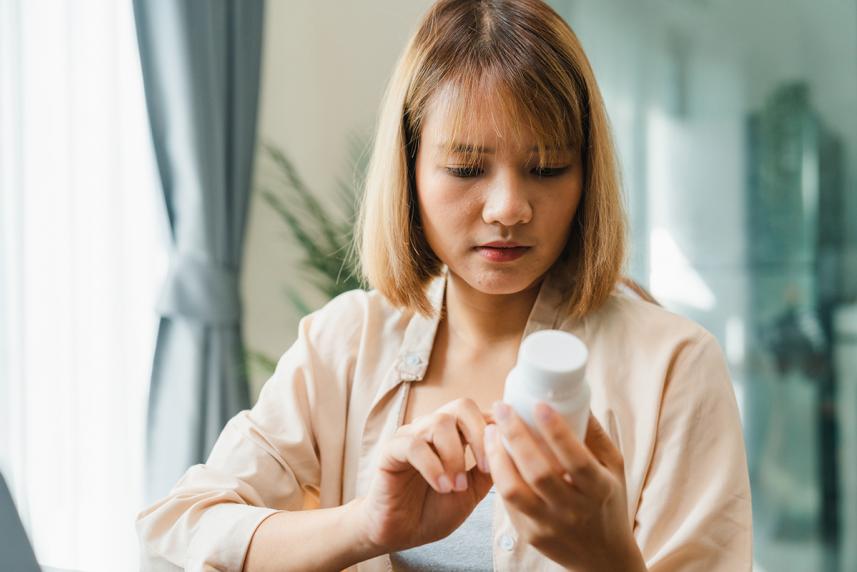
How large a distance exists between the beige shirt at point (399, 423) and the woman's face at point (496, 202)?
134mm

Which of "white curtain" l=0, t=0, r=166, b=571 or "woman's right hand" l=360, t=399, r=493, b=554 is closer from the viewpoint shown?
"woman's right hand" l=360, t=399, r=493, b=554

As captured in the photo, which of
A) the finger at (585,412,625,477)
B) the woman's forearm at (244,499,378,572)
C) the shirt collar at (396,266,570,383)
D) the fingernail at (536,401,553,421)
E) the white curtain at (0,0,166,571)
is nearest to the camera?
the fingernail at (536,401,553,421)

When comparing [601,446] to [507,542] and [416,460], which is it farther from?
[507,542]

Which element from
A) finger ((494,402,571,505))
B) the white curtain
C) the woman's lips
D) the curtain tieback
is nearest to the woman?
the woman's lips

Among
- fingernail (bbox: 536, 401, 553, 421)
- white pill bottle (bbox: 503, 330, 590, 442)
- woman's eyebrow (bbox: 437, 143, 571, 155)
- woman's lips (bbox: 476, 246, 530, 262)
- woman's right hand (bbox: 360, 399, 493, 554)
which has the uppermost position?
woman's eyebrow (bbox: 437, 143, 571, 155)

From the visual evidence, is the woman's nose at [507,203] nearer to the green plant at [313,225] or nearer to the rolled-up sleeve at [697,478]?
the rolled-up sleeve at [697,478]

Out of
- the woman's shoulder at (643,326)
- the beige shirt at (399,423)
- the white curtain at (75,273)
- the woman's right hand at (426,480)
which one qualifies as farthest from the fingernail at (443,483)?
the white curtain at (75,273)

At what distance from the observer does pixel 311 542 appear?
93 cm

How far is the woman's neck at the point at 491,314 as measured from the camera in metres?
1.17

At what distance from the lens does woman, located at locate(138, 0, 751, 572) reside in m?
0.89

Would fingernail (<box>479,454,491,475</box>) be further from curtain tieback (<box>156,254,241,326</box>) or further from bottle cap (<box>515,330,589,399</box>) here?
curtain tieback (<box>156,254,241,326</box>)

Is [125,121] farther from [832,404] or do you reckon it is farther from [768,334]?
[832,404]

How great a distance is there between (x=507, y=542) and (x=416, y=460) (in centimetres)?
31

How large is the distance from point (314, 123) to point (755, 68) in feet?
4.62
